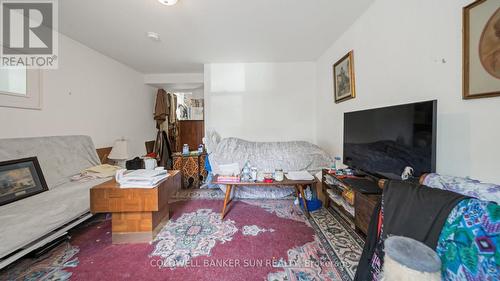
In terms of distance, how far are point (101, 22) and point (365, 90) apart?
3.06 meters

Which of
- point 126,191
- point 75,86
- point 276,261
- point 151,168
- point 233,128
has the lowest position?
point 276,261

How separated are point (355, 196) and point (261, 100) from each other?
8.03ft

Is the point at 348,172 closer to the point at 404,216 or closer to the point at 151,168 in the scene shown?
the point at 404,216

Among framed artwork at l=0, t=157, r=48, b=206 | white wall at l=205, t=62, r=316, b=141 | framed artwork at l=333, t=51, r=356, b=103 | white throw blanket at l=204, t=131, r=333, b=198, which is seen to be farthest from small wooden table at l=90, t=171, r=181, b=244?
framed artwork at l=333, t=51, r=356, b=103

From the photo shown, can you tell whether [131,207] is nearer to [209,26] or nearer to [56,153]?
[56,153]

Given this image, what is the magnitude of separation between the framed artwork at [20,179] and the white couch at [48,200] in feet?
0.17

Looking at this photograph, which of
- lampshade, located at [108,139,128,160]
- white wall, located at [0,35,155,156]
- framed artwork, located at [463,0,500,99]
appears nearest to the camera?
framed artwork, located at [463,0,500,99]

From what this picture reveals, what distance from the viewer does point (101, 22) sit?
1998 mm

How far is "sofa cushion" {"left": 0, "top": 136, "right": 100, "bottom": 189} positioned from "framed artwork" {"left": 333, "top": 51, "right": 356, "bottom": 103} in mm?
3465

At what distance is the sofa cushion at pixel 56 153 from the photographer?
1.71m

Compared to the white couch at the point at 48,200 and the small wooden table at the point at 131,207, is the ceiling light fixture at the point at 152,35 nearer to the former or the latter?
the white couch at the point at 48,200

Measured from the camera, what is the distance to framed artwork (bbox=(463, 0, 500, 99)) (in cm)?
89

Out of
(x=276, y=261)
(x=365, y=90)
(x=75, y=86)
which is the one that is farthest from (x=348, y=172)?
(x=75, y=86)

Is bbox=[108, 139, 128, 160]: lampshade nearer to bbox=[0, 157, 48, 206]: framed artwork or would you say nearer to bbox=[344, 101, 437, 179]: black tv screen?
bbox=[0, 157, 48, 206]: framed artwork
